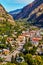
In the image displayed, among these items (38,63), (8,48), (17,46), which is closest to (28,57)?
(38,63)

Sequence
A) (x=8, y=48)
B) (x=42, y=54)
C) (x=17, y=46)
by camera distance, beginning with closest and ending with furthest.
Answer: (x=42, y=54) < (x=8, y=48) < (x=17, y=46)

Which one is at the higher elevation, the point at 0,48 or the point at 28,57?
the point at 28,57

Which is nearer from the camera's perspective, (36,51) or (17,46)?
(36,51)

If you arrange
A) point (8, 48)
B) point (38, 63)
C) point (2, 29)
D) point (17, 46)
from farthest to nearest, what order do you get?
1. point (2, 29)
2. point (17, 46)
3. point (8, 48)
4. point (38, 63)

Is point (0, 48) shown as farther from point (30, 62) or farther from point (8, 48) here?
point (30, 62)

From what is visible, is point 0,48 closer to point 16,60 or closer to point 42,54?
point 42,54

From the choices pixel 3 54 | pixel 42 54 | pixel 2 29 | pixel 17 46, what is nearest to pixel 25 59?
pixel 42 54

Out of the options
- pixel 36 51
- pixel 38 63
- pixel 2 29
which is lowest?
pixel 2 29

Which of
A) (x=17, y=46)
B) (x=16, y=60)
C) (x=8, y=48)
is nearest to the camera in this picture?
(x=16, y=60)

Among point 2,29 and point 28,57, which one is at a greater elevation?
point 28,57
